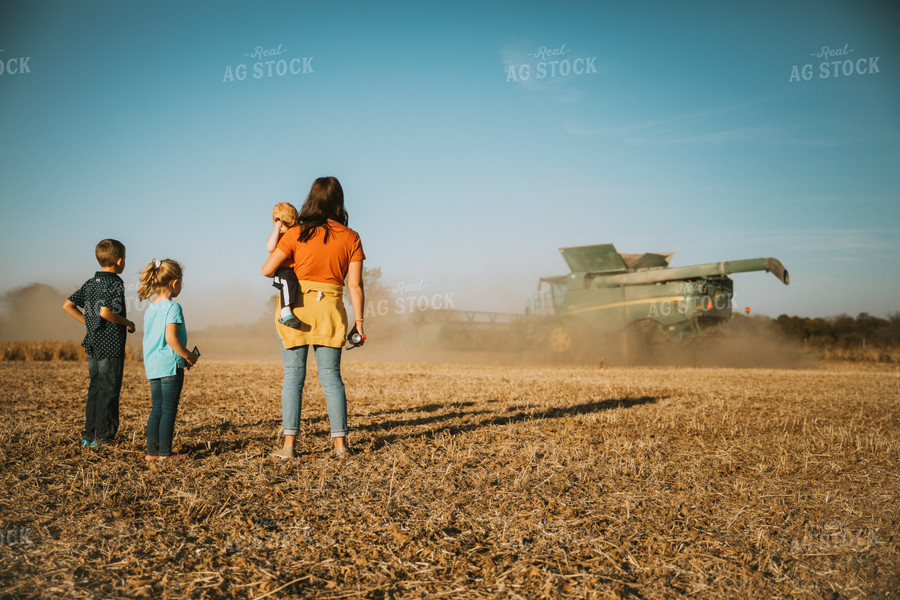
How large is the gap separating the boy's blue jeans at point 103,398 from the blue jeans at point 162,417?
26.4 inches

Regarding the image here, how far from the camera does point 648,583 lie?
7.61 ft

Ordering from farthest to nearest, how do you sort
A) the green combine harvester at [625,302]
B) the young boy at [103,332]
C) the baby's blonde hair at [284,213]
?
the green combine harvester at [625,302] → the young boy at [103,332] → the baby's blonde hair at [284,213]

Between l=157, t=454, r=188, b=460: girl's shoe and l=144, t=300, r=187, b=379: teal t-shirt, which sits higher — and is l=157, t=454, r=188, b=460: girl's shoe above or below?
below

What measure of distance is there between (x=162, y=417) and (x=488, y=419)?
11.4ft

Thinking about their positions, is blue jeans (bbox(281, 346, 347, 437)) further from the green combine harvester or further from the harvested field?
the green combine harvester

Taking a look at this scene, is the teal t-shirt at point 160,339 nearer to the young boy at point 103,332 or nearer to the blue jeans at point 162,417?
the blue jeans at point 162,417

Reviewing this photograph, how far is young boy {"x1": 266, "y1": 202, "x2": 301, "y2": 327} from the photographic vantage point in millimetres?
4148

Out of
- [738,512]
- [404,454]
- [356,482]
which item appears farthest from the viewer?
[404,454]

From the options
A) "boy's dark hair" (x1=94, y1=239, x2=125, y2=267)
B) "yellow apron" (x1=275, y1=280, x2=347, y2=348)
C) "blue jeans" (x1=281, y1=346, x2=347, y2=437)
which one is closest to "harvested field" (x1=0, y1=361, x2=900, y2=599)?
"blue jeans" (x1=281, y1=346, x2=347, y2=437)

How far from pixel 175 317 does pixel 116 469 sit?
1.12m

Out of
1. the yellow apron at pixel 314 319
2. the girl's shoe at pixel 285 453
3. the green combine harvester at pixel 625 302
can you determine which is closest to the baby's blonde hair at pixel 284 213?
the yellow apron at pixel 314 319

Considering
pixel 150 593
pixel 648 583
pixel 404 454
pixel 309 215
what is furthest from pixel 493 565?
pixel 309 215

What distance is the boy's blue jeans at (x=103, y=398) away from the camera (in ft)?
15.4

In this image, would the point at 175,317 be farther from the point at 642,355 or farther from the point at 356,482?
the point at 642,355
